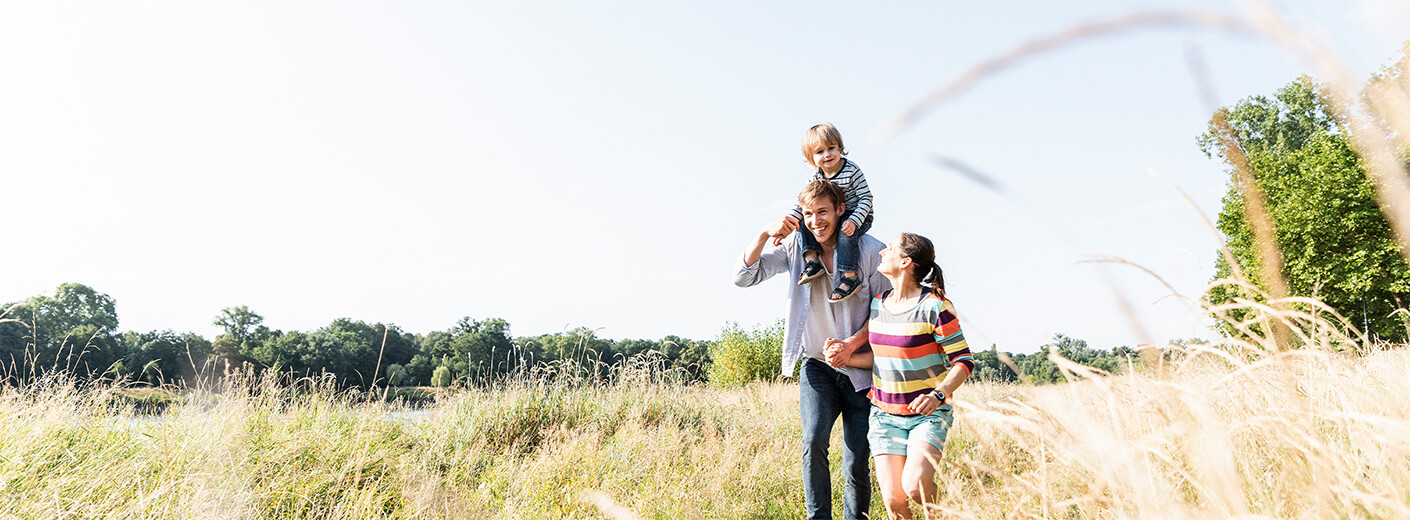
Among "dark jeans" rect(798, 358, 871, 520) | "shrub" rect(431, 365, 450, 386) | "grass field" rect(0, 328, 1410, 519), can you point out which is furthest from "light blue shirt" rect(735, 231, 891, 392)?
"shrub" rect(431, 365, 450, 386)

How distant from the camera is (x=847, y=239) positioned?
3.43m

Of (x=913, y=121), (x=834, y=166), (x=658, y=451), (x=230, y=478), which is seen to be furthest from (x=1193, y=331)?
(x=230, y=478)

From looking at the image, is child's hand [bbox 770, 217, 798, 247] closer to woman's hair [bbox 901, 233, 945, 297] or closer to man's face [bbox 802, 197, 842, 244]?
man's face [bbox 802, 197, 842, 244]

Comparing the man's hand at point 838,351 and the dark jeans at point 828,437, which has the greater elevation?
the man's hand at point 838,351

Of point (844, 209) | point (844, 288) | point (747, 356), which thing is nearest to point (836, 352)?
point (844, 288)

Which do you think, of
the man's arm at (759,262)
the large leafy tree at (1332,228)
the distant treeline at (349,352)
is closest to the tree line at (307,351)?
the distant treeline at (349,352)

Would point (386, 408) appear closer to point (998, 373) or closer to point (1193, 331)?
point (1193, 331)

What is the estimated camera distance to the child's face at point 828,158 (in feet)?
Answer: 12.5

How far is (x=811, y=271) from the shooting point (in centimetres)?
345

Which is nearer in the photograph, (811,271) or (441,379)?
(811,271)

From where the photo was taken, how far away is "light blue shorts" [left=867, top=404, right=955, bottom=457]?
2.82m

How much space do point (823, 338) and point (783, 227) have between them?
58cm

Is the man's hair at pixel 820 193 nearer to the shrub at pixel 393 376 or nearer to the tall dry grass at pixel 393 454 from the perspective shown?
the tall dry grass at pixel 393 454

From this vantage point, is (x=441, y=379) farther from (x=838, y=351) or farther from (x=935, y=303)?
(x=935, y=303)
